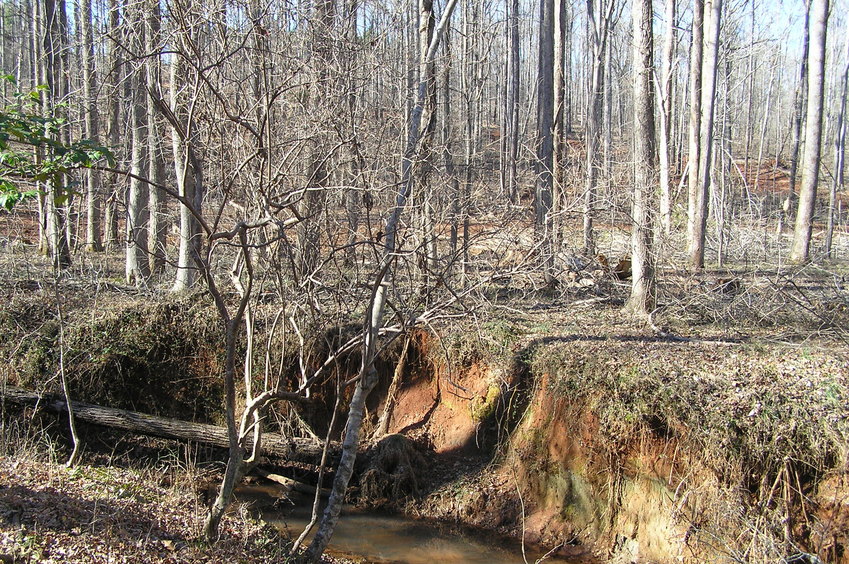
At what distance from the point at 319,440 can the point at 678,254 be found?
22.3ft

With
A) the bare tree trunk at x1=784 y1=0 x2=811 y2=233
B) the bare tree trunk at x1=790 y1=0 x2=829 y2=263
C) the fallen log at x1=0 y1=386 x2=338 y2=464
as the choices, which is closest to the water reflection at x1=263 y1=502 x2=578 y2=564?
the fallen log at x1=0 y1=386 x2=338 y2=464

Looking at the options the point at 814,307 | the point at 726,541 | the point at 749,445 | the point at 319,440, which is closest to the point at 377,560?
the point at 319,440

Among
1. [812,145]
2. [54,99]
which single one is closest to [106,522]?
[54,99]

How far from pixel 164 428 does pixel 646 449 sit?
6078mm

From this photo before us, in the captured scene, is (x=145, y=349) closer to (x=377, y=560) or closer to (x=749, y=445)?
(x=377, y=560)

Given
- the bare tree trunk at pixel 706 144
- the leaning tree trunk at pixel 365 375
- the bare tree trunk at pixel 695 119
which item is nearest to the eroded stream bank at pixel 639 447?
the leaning tree trunk at pixel 365 375

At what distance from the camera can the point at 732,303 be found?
30.7 ft

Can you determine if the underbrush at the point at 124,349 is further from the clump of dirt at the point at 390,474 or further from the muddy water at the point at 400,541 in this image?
the clump of dirt at the point at 390,474

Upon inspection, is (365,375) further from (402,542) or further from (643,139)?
(643,139)

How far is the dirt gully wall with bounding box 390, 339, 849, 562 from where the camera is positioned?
6266 millimetres

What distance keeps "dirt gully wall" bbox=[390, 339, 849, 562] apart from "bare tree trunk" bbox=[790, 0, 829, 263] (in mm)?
7211

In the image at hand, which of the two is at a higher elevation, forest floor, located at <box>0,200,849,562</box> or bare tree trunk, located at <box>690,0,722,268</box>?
bare tree trunk, located at <box>690,0,722,268</box>

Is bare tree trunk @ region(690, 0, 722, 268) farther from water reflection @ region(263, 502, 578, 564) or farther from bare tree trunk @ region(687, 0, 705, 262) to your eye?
water reflection @ region(263, 502, 578, 564)

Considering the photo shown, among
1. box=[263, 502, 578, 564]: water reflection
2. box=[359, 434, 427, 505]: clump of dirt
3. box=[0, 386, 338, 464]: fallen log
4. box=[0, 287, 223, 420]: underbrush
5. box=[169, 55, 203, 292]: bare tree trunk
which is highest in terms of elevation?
box=[169, 55, 203, 292]: bare tree trunk
